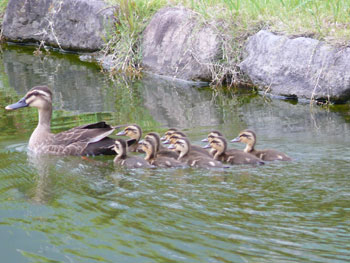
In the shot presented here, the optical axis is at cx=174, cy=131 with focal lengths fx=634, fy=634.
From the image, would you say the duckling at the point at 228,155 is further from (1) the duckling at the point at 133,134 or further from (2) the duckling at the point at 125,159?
(1) the duckling at the point at 133,134

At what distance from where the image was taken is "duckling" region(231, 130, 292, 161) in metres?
6.74

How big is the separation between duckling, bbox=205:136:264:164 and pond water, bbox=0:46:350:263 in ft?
0.67

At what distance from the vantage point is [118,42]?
12.5 m

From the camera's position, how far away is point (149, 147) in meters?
6.98

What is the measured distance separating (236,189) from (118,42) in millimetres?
7265

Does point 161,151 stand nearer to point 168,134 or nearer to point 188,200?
Result: point 168,134

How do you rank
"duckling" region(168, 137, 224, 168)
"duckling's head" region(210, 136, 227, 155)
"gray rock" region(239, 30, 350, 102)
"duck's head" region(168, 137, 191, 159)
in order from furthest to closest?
"gray rock" region(239, 30, 350, 102) → "duckling's head" region(210, 136, 227, 155) → "duck's head" region(168, 137, 191, 159) → "duckling" region(168, 137, 224, 168)

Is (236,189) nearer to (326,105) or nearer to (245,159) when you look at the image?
(245,159)

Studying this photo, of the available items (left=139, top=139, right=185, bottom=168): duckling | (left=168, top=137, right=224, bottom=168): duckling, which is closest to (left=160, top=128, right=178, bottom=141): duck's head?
(left=168, top=137, right=224, bottom=168): duckling

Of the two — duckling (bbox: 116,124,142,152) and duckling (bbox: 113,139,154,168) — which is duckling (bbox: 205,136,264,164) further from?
duckling (bbox: 116,124,142,152)

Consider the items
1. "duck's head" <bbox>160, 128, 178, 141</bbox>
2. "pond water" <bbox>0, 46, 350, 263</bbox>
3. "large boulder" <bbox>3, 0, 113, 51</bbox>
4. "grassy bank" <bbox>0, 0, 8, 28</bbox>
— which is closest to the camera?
"pond water" <bbox>0, 46, 350, 263</bbox>

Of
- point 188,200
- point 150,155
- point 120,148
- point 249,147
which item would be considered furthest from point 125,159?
point 188,200

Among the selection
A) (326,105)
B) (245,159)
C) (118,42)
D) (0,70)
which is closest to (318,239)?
(245,159)

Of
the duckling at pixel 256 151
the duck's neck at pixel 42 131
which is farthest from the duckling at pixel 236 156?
the duck's neck at pixel 42 131
